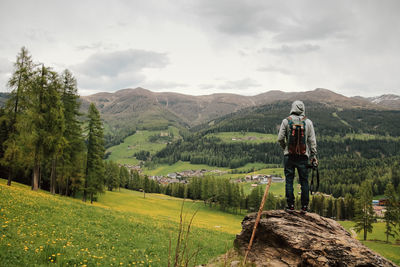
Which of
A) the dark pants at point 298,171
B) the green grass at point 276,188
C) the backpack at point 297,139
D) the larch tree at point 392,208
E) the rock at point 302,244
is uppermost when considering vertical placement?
the backpack at point 297,139

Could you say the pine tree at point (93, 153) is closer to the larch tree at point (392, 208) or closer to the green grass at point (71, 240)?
the green grass at point (71, 240)

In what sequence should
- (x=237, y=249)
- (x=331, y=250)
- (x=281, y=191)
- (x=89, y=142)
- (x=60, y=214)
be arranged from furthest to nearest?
(x=281, y=191), (x=89, y=142), (x=60, y=214), (x=237, y=249), (x=331, y=250)

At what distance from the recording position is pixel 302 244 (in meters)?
8.78

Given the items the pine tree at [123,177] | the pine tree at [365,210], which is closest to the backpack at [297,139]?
the pine tree at [365,210]

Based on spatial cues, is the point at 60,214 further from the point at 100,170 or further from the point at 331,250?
the point at 100,170

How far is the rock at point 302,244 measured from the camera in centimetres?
797

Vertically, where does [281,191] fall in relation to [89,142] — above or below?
below

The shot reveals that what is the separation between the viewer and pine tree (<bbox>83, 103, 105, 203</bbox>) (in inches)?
1780

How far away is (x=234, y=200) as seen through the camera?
89.4 metres

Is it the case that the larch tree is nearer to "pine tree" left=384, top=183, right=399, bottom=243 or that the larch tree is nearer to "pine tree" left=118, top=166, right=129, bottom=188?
"pine tree" left=384, top=183, right=399, bottom=243

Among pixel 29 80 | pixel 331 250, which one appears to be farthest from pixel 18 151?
pixel 331 250

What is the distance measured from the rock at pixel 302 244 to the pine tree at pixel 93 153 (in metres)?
40.9

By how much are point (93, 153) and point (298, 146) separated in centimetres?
4417

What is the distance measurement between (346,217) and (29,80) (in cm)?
11916
